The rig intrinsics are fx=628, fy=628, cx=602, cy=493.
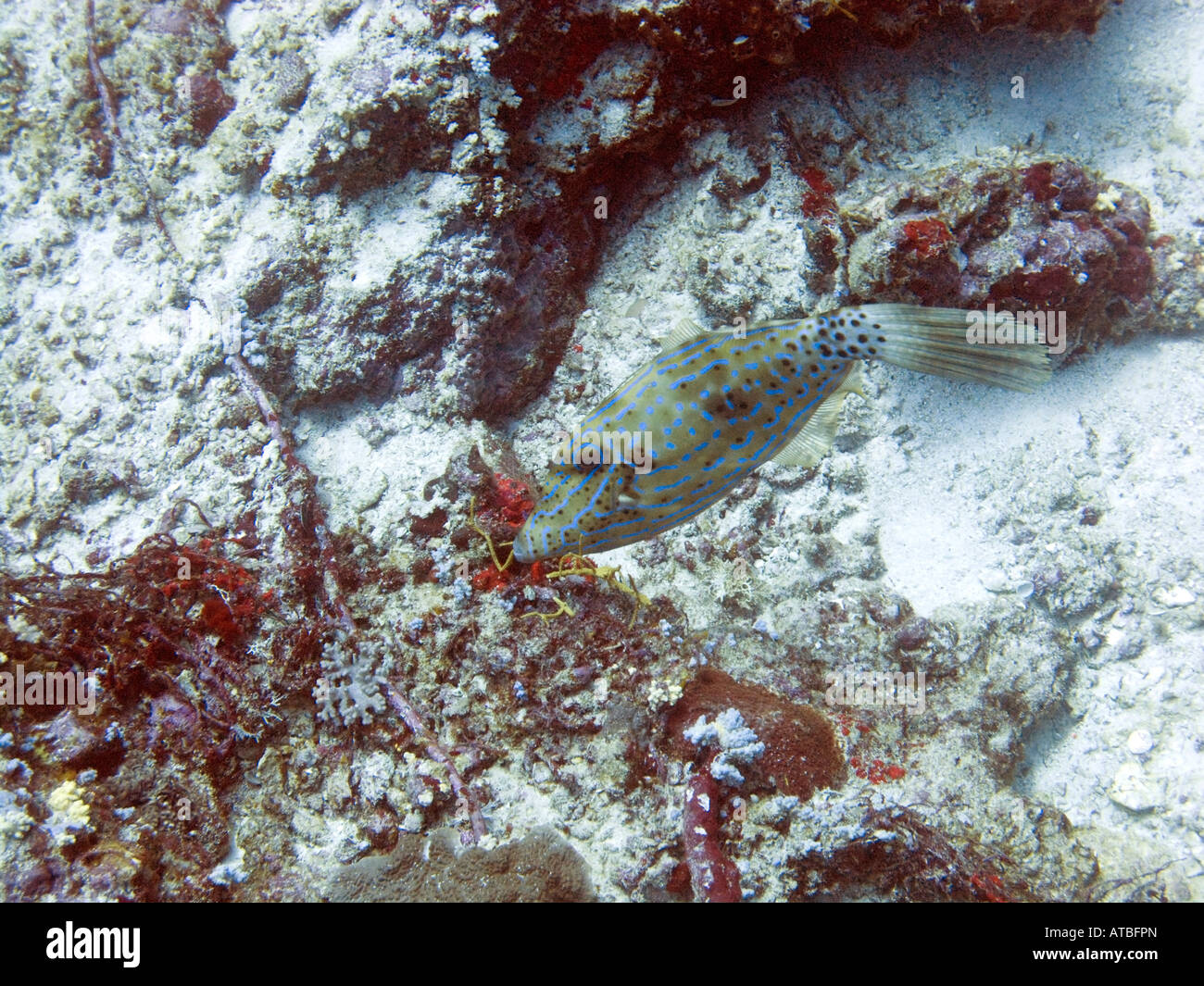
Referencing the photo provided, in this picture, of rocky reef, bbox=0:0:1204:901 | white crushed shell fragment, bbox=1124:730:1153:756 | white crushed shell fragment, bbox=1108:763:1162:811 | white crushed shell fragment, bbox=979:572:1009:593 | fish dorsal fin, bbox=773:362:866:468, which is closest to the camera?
fish dorsal fin, bbox=773:362:866:468

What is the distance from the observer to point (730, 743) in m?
3.36

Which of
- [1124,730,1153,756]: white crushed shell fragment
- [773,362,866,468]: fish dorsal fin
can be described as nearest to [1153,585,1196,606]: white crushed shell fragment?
[1124,730,1153,756]: white crushed shell fragment

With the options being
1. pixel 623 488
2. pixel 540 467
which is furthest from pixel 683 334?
pixel 540 467

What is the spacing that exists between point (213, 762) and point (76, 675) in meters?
0.91

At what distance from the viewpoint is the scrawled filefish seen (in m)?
2.83

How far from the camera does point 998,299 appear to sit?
179 inches

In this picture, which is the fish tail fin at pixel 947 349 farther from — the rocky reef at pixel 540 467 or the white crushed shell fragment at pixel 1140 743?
the white crushed shell fragment at pixel 1140 743

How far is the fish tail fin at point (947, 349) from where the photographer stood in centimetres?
279

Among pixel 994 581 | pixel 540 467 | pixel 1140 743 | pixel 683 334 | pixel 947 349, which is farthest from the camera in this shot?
pixel 540 467

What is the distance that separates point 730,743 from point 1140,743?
3333 millimetres

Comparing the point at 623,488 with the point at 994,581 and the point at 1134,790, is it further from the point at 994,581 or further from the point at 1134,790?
the point at 1134,790

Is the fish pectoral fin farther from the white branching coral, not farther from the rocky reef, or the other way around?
the white branching coral
